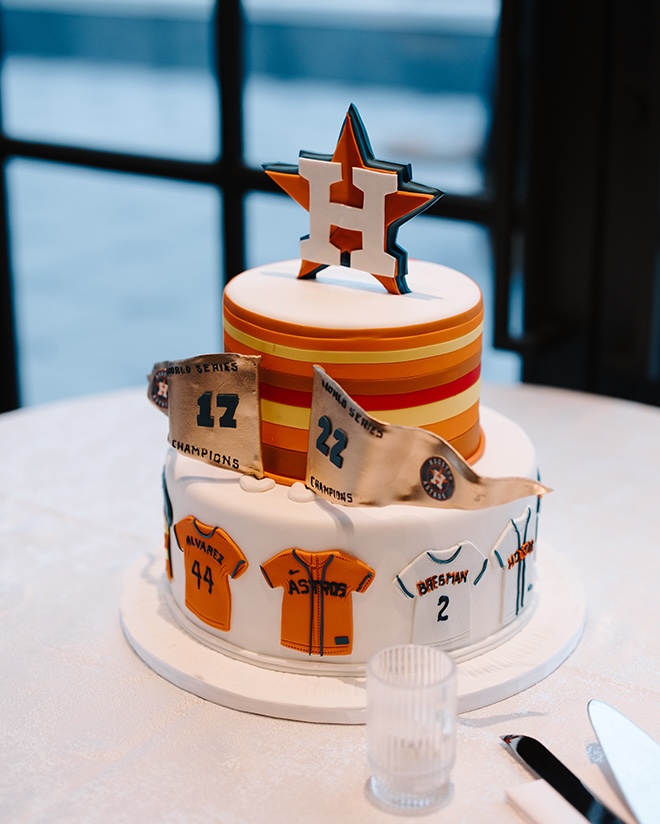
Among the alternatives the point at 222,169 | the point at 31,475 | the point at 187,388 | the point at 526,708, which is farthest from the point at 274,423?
the point at 222,169

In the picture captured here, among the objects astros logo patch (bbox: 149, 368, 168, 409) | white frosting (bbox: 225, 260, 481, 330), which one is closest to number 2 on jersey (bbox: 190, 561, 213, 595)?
astros logo patch (bbox: 149, 368, 168, 409)

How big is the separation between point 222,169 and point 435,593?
6.13 ft

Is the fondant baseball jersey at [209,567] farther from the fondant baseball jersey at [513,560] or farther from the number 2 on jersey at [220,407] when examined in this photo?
Answer: the fondant baseball jersey at [513,560]

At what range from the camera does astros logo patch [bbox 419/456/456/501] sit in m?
1.17

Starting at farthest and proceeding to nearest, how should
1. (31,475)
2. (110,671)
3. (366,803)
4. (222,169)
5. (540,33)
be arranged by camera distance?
1. (222,169)
2. (540,33)
3. (31,475)
4. (110,671)
5. (366,803)

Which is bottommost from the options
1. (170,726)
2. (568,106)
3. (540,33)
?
(170,726)

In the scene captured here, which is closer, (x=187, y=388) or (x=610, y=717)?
(x=610, y=717)

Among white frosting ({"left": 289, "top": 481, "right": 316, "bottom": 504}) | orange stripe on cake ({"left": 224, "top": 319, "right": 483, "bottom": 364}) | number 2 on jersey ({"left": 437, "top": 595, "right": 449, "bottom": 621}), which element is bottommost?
number 2 on jersey ({"left": 437, "top": 595, "right": 449, "bottom": 621})

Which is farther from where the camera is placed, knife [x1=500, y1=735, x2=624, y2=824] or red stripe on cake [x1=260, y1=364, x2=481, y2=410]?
red stripe on cake [x1=260, y1=364, x2=481, y2=410]

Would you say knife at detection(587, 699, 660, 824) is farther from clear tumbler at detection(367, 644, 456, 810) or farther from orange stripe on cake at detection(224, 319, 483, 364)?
orange stripe on cake at detection(224, 319, 483, 364)

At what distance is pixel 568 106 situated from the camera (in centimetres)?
244

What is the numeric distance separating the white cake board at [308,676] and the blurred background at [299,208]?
0.74 meters

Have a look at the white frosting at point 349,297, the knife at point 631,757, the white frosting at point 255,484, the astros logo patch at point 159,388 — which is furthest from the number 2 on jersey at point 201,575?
the knife at point 631,757

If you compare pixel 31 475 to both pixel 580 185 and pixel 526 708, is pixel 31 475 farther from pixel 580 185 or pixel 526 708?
pixel 580 185
